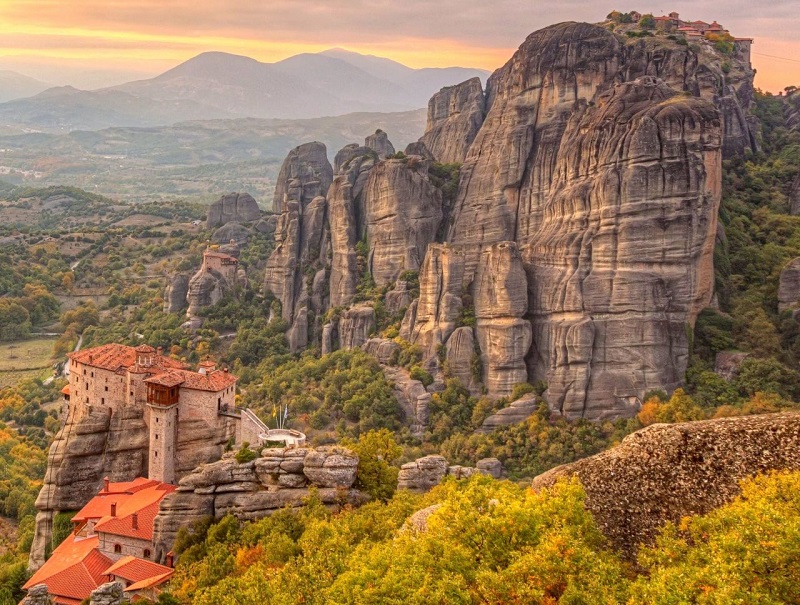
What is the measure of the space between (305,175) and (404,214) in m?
21.7

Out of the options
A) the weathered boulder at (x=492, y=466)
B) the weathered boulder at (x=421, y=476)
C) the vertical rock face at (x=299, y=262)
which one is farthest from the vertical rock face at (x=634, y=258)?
the vertical rock face at (x=299, y=262)

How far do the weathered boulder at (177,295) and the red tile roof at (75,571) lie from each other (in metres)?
38.7

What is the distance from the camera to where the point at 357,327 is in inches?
2437

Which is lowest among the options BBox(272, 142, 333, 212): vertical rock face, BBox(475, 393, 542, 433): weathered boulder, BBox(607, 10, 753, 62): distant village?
BBox(475, 393, 542, 433): weathered boulder

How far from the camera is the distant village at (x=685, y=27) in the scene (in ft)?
237

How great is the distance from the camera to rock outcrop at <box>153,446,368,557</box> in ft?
95.5

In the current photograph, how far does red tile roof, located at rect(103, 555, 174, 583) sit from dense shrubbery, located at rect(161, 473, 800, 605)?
767 cm

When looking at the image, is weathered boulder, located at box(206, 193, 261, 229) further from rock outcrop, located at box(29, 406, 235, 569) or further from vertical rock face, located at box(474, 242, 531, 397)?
rock outcrop, located at box(29, 406, 235, 569)

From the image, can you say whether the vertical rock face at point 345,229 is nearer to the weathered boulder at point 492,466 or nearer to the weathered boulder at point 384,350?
the weathered boulder at point 384,350

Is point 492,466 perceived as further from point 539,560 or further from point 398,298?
point 539,560

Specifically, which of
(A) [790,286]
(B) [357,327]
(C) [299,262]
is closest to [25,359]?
(C) [299,262]

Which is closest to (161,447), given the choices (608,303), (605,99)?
(608,303)

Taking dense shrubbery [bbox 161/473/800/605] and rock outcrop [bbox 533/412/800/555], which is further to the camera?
rock outcrop [bbox 533/412/800/555]

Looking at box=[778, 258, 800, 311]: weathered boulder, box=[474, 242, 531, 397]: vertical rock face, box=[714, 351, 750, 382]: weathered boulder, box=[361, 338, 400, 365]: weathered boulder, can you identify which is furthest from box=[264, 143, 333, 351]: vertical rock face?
box=[778, 258, 800, 311]: weathered boulder
